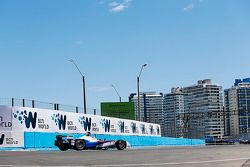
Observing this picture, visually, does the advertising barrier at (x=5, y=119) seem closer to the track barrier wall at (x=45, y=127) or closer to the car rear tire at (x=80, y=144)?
the track barrier wall at (x=45, y=127)

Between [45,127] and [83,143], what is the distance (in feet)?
20.1

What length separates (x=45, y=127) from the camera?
3431 centimetres

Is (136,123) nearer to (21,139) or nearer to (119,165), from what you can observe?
(21,139)

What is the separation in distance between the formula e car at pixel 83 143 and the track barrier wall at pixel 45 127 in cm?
293

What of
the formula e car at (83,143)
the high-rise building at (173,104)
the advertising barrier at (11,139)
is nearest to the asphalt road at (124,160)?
the formula e car at (83,143)

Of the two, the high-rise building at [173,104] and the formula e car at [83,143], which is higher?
the high-rise building at [173,104]

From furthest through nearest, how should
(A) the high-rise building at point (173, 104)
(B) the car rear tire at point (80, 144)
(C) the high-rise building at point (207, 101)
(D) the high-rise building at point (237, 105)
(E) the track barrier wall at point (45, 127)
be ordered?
1. (D) the high-rise building at point (237, 105)
2. (C) the high-rise building at point (207, 101)
3. (A) the high-rise building at point (173, 104)
4. (E) the track barrier wall at point (45, 127)
5. (B) the car rear tire at point (80, 144)

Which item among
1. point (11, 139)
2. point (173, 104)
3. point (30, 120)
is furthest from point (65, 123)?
point (173, 104)

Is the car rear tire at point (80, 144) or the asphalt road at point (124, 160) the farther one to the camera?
the car rear tire at point (80, 144)

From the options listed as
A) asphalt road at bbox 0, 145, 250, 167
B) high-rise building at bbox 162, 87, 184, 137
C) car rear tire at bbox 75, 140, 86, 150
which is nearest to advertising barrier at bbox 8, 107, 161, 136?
car rear tire at bbox 75, 140, 86, 150

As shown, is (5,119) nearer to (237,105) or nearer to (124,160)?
(124,160)

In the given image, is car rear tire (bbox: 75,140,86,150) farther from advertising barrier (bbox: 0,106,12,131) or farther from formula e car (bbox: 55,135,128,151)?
advertising barrier (bbox: 0,106,12,131)

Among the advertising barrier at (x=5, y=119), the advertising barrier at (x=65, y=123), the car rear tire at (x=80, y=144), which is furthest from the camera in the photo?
the advertising barrier at (x=65, y=123)

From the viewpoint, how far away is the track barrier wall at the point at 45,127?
29484 mm
